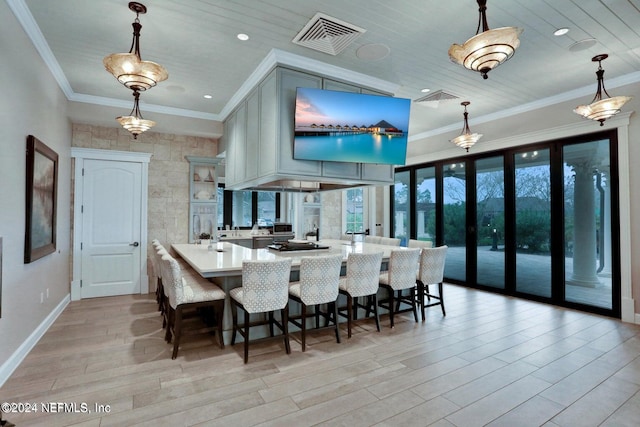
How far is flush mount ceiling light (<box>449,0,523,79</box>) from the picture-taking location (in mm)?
2023

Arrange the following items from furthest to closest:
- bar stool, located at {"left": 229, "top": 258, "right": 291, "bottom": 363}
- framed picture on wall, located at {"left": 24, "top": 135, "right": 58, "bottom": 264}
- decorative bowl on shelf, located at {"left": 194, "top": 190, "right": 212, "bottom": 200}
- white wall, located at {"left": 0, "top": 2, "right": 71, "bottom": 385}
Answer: decorative bowl on shelf, located at {"left": 194, "top": 190, "right": 212, "bottom": 200}
framed picture on wall, located at {"left": 24, "top": 135, "right": 58, "bottom": 264}
bar stool, located at {"left": 229, "top": 258, "right": 291, "bottom": 363}
white wall, located at {"left": 0, "top": 2, "right": 71, "bottom": 385}

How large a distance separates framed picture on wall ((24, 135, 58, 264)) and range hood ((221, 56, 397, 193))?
2.13 m

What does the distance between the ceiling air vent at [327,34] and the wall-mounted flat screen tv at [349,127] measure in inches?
17.0

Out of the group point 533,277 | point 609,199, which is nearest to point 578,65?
point 609,199

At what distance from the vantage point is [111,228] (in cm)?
522

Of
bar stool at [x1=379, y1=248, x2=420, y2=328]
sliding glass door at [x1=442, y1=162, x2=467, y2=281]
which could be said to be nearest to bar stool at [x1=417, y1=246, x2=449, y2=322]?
bar stool at [x1=379, y1=248, x2=420, y2=328]

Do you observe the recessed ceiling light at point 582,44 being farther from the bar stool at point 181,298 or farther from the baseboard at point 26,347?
the baseboard at point 26,347

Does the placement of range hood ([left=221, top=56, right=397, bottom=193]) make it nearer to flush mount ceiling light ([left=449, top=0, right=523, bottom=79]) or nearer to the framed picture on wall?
flush mount ceiling light ([left=449, top=0, right=523, bottom=79])

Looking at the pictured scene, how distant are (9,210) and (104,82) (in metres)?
2.33

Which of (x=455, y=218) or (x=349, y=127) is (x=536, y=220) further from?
(x=349, y=127)

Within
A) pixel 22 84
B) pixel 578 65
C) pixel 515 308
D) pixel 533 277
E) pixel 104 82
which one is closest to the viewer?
pixel 22 84

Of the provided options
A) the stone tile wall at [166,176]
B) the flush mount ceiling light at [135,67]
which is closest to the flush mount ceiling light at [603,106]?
the flush mount ceiling light at [135,67]

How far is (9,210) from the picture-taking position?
2.63m

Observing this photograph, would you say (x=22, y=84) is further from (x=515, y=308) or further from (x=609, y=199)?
(x=609, y=199)
